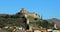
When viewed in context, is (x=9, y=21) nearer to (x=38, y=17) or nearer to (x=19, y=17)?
(x=19, y=17)

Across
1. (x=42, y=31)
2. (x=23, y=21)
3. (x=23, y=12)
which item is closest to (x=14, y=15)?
(x=23, y=12)

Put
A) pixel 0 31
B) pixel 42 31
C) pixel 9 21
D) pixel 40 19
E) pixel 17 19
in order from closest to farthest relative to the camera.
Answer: pixel 0 31, pixel 42 31, pixel 9 21, pixel 17 19, pixel 40 19

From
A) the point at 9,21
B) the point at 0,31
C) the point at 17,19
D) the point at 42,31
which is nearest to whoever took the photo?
the point at 0,31

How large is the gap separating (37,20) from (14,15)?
27.3 feet

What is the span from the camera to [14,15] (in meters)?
97.1

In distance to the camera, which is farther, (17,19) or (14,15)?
(14,15)

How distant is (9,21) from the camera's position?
8431cm

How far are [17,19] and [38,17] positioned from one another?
9.48m

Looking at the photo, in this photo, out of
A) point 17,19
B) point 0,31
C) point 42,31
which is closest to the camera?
point 0,31

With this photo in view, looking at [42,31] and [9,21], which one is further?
[9,21]

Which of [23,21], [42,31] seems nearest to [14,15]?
[23,21]

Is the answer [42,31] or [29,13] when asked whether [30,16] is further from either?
[42,31]

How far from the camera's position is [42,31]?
5991 cm

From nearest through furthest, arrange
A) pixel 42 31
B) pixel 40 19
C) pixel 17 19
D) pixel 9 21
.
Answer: pixel 42 31 < pixel 9 21 < pixel 17 19 < pixel 40 19
